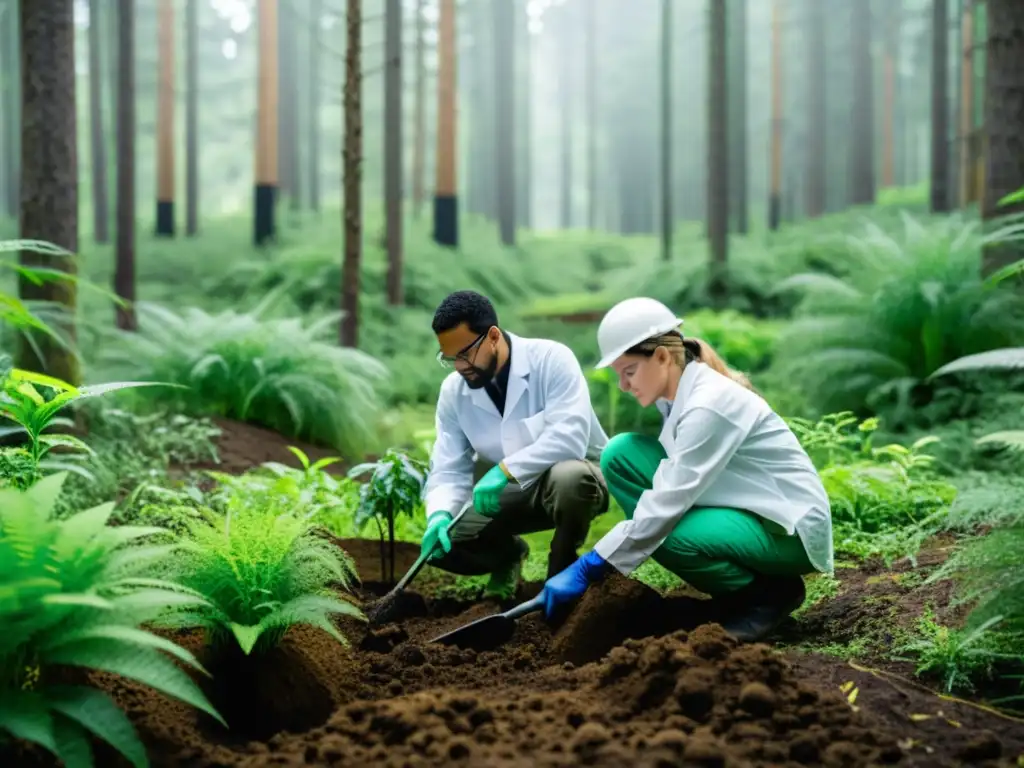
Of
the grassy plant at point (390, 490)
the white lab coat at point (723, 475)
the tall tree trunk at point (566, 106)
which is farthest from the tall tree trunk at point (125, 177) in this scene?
the tall tree trunk at point (566, 106)

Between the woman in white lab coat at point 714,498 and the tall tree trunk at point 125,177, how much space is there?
10.8 meters

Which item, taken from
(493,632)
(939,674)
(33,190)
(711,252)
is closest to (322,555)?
(493,632)

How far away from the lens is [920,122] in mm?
43031

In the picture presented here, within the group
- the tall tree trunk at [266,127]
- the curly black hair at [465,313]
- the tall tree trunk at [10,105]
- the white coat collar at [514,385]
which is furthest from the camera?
the tall tree trunk at [10,105]

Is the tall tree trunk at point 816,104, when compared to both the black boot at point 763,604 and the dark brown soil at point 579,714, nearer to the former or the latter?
the black boot at point 763,604

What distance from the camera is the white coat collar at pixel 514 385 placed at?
4699mm

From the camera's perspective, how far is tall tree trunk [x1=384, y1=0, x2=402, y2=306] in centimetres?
1445

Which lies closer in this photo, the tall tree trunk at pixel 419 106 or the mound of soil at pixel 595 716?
the mound of soil at pixel 595 716

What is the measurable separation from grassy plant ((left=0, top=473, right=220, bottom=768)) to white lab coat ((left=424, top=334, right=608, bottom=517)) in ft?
6.48

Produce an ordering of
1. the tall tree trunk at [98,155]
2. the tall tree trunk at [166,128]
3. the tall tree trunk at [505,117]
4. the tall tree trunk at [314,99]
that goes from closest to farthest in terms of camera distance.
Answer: the tall tree trunk at [166,128] < the tall tree trunk at [98,155] < the tall tree trunk at [505,117] < the tall tree trunk at [314,99]

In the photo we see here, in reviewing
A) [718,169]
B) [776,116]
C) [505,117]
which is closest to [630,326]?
[718,169]

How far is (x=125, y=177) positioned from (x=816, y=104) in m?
17.1

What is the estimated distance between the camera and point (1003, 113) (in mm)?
8289

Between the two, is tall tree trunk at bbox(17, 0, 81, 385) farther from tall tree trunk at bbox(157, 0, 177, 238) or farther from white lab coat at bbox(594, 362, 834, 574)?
tall tree trunk at bbox(157, 0, 177, 238)
